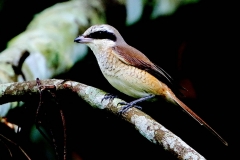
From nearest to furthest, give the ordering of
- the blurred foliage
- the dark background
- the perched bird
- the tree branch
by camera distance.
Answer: the tree branch
the perched bird
the dark background
the blurred foliage

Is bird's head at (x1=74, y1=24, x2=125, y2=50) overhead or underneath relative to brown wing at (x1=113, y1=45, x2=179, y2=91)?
overhead

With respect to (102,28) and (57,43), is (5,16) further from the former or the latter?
(102,28)

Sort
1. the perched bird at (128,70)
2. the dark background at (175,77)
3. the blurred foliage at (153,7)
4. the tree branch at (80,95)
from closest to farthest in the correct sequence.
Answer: the tree branch at (80,95), the perched bird at (128,70), the dark background at (175,77), the blurred foliage at (153,7)

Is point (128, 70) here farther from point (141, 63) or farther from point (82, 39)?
point (82, 39)

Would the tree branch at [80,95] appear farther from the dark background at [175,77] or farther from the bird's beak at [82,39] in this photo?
the dark background at [175,77]

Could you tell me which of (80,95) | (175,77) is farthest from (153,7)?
(80,95)

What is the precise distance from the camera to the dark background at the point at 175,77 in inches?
112

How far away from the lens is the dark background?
2834 mm

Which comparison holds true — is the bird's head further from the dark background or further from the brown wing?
the dark background

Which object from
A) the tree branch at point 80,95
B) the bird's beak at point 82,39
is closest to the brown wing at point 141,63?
the bird's beak at point 82,39

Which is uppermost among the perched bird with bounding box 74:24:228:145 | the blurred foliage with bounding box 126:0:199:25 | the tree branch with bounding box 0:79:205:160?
the blurred foliage with bounding box 126:0:199:25

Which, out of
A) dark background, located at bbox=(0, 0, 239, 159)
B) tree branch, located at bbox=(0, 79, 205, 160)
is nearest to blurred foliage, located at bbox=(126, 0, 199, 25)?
dark background, located at bbox=(0, 0, 239, 159)

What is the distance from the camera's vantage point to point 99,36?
2.12 meters

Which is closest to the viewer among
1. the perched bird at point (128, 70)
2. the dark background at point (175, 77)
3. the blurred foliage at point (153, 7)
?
the perched bird at point (128, 70)
